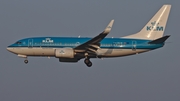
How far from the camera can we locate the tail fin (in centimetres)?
6347

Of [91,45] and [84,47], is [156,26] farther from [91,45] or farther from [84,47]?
[84,47]

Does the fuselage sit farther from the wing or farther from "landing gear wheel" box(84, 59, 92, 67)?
"landing gear wheel" box(84, 59, 92, 67)

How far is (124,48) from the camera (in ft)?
201

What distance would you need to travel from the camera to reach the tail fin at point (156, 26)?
6347 cm

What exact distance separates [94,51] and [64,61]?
4.63 m

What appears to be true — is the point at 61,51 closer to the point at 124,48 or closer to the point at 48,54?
the point at 48,54

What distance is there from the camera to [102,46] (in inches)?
2414

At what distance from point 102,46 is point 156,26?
782 cm

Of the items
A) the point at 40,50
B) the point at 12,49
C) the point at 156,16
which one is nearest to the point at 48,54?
the point at 40,50

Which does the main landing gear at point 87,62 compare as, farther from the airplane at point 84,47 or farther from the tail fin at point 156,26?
the tail fin at point 156,26

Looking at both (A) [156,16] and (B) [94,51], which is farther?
(A) [156,16]

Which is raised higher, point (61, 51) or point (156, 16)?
point (156, 16)

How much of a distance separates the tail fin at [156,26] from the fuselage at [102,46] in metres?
1.84

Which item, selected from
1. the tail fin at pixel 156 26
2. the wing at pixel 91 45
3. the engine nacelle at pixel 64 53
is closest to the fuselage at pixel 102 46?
the wing at pixel 91 45
